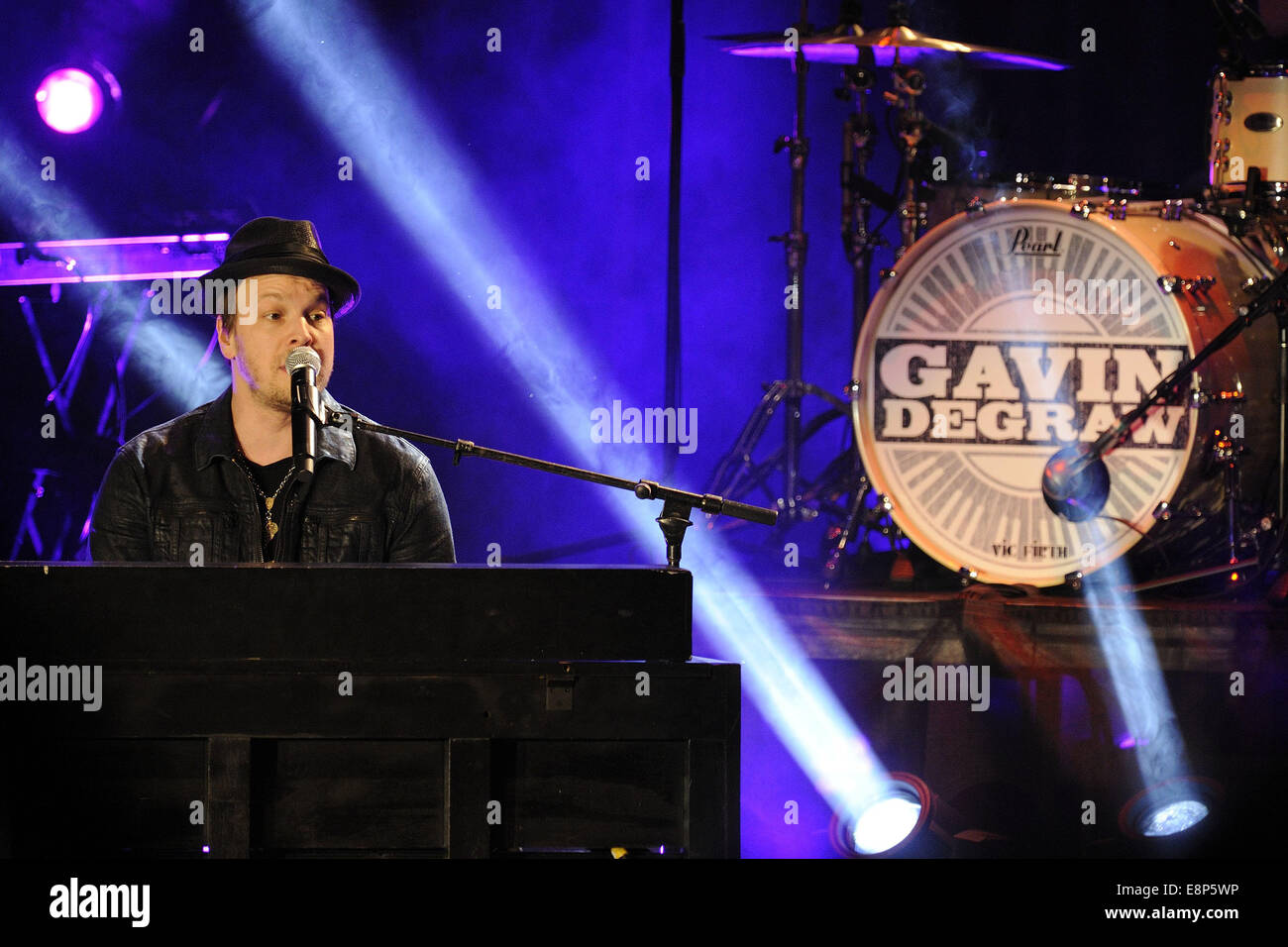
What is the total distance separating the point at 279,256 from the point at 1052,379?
2829 mm

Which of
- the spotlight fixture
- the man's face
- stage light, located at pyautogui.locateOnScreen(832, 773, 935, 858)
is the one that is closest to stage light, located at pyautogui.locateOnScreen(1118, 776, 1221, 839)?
stage light, located at pyautogui.locateOnScreen(832, 773, 935, 858)

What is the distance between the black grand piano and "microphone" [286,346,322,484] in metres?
0.28

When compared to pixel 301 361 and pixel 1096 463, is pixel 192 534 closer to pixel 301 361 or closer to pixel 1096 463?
pixel 301 361

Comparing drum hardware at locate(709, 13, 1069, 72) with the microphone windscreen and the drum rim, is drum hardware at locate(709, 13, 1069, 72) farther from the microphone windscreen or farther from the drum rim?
the microphone windscreen

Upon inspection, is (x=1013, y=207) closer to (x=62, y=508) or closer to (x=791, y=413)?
(x=791, y=413)

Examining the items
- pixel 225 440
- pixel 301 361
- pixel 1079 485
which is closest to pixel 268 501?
pixel 225 440

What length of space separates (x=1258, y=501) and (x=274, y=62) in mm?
4733

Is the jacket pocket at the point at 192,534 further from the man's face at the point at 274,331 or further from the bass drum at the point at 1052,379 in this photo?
the bass drum at the point at 1052,379

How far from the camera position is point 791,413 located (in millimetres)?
5367

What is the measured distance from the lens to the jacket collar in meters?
3.26

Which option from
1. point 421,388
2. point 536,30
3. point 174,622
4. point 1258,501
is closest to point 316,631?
point 174,622

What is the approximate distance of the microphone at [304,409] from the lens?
2.21m

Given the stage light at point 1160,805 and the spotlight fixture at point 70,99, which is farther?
the spotlight fixture at point 70,99

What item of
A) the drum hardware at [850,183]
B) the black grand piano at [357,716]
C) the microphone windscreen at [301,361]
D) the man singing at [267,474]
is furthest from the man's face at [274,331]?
the drum hardware at [850,183]
